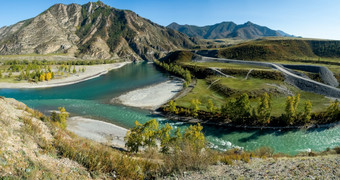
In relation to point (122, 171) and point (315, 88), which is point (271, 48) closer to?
point (315, 88)

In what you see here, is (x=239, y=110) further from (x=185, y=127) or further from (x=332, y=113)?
(x=332, y=113)

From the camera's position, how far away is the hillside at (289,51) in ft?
504

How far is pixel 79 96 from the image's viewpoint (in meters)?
91.9

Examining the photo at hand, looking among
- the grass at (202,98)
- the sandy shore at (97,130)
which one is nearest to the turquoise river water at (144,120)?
the sandy shore at (97,130)

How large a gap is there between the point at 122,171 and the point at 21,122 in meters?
12.1

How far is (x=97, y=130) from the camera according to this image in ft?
172

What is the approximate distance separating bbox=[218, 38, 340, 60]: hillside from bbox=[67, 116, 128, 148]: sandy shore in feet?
503

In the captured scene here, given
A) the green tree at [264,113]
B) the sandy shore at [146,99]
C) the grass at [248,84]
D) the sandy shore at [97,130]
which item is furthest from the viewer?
the grass at [248,84]

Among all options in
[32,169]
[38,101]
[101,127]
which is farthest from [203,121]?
[38,101]

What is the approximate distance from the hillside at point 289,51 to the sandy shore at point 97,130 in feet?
503

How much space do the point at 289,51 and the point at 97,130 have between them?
187 m

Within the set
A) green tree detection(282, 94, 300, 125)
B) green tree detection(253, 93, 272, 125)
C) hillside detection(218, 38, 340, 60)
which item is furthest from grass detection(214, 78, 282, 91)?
hillside detection(218, 38, 340, 60)

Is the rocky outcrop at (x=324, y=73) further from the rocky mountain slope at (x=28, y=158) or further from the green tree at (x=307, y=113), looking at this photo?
the rocky mountain slope at (x=28, y=158)

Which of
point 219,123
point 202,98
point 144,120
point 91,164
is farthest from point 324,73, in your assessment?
point 91,164
